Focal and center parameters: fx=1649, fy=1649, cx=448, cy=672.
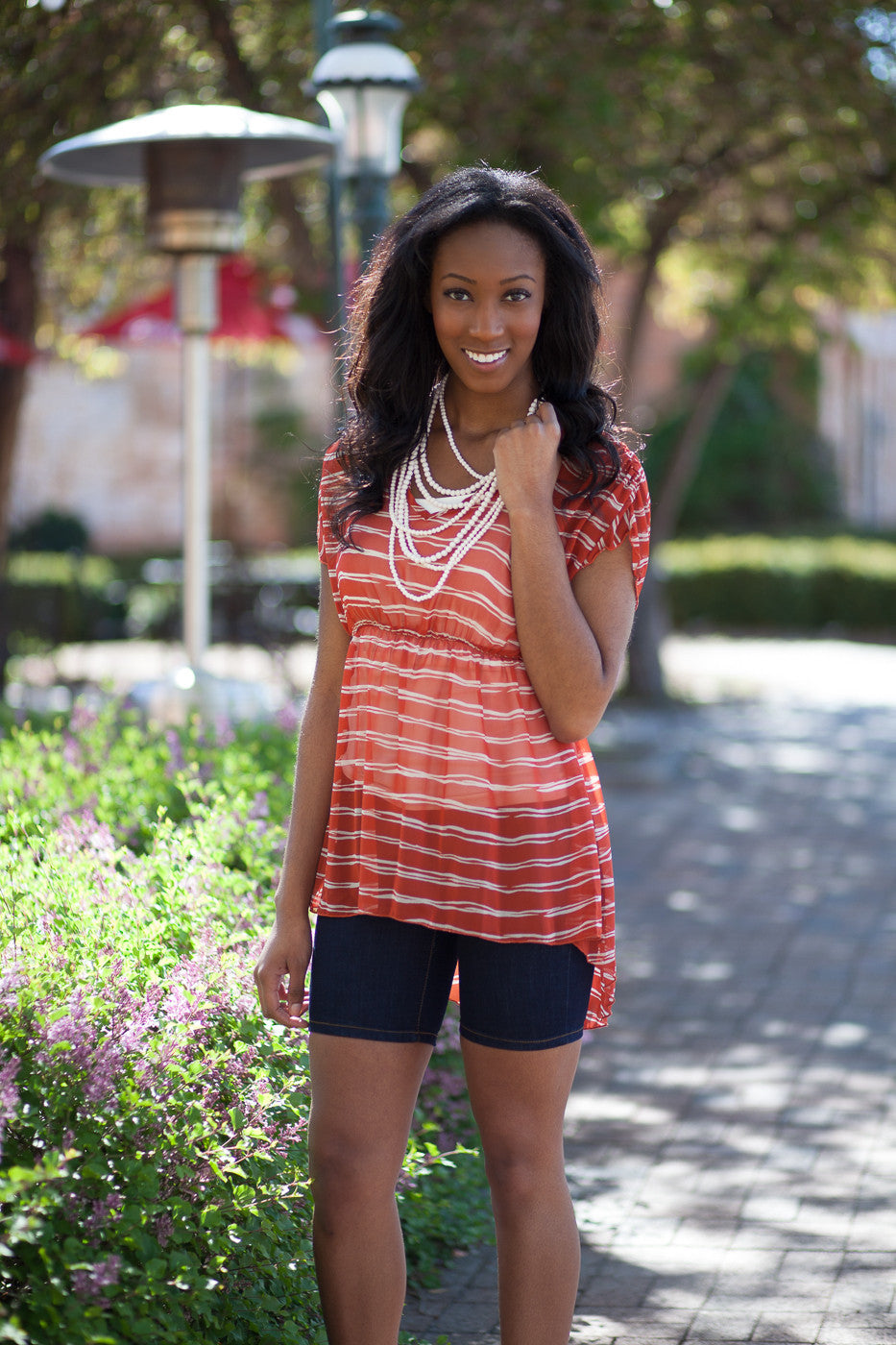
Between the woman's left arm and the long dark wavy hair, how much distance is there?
11 cm

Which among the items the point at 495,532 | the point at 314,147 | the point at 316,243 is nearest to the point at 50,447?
the point at 316,243

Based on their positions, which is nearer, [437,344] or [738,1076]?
[437,344]

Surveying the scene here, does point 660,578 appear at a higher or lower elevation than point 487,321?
lower

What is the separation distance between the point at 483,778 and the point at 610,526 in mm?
390

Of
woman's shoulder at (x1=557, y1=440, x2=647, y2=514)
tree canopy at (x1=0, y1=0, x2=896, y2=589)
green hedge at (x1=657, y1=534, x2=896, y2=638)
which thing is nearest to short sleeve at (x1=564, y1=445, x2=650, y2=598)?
woman's shoulder at (x1=557, y1=440, x2=647, y2=514)

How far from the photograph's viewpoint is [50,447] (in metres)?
21.9

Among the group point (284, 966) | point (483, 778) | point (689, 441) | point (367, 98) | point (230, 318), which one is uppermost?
point (367, 98)

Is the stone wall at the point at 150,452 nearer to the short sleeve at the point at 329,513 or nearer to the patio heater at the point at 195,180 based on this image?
the patio heater at the point at 195,180

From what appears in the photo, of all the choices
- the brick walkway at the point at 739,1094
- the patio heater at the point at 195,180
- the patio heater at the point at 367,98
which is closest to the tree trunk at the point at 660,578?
the brick walkway at the point at 739,1094

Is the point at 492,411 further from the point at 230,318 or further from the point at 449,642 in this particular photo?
the point at 230,318

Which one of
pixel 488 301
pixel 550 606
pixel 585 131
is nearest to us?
pixel 550 606

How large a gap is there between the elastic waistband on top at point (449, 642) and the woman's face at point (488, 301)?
36cm

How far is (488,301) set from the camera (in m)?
2.26

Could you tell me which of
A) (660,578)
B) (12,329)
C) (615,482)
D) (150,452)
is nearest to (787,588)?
(660,578)
